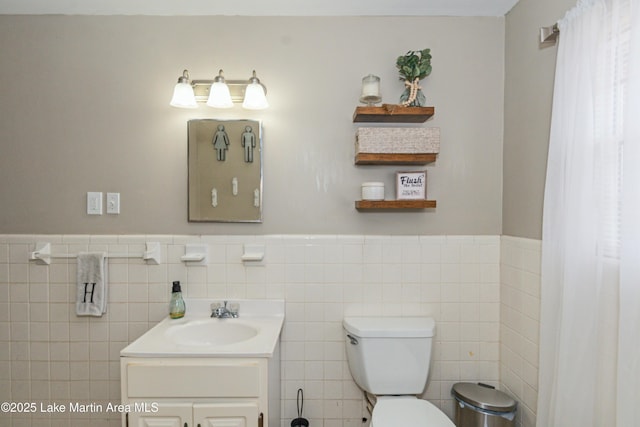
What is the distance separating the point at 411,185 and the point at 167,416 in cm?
146

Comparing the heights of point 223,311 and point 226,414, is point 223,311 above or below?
above

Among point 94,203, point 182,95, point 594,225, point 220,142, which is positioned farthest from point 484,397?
point 94,203

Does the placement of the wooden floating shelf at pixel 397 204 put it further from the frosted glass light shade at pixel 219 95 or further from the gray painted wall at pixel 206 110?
the frosted glass light shade at pixel 219 95

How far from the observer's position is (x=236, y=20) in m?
1.80

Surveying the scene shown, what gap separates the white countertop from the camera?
1.36 metres

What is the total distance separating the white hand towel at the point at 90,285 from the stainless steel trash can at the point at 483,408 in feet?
6.00

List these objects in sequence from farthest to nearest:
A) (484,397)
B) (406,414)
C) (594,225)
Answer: (484,397), (406,414), (594,225)

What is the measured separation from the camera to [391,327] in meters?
1.67

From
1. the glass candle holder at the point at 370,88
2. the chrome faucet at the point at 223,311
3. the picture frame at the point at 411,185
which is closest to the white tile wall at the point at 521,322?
the picture frame at the point at 411,185

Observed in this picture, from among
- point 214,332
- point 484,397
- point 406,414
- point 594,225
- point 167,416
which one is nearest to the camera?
point 594,225

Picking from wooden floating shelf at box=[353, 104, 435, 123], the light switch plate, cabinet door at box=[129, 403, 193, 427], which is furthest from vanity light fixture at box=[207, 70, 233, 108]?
cabinet door at box=[129, 403, 193, 427]

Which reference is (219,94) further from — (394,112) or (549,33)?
(549,33)

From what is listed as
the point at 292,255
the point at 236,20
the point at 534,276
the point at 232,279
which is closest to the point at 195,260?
the point at 232,279

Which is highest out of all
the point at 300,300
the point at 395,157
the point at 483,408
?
the point at 395,157
